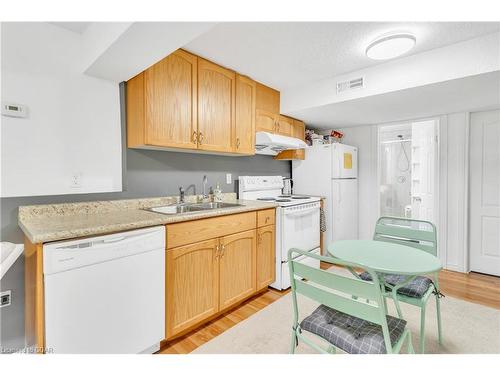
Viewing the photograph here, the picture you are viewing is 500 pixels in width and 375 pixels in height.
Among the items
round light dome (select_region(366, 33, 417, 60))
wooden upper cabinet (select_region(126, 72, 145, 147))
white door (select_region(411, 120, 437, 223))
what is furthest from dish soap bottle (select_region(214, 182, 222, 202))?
white door (select_region(411, 120, 437, 223))

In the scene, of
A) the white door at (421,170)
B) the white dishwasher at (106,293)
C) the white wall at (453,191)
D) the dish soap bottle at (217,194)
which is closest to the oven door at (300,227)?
the dish soap bottle at (217,194)

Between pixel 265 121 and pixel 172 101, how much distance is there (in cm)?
114

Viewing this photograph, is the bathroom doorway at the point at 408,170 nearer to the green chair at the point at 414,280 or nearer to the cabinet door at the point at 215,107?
the green chair at the point at 414,280

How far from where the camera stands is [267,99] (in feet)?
8.94

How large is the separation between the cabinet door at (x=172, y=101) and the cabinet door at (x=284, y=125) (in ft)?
3.87

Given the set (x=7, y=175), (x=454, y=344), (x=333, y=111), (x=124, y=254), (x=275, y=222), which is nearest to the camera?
(x=124, y=254)

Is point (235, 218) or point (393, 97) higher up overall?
point (393, 97)

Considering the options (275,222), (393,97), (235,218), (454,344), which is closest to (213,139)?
(235,218)

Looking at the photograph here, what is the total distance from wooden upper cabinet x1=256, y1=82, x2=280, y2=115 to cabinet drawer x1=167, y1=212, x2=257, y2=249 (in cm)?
122

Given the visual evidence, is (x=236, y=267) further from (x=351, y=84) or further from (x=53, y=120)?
(x=351, y=84)

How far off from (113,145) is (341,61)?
1.97 metres

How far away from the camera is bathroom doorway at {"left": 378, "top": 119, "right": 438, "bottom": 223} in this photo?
3.97 metres

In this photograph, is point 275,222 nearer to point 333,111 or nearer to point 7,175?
point 333,111
